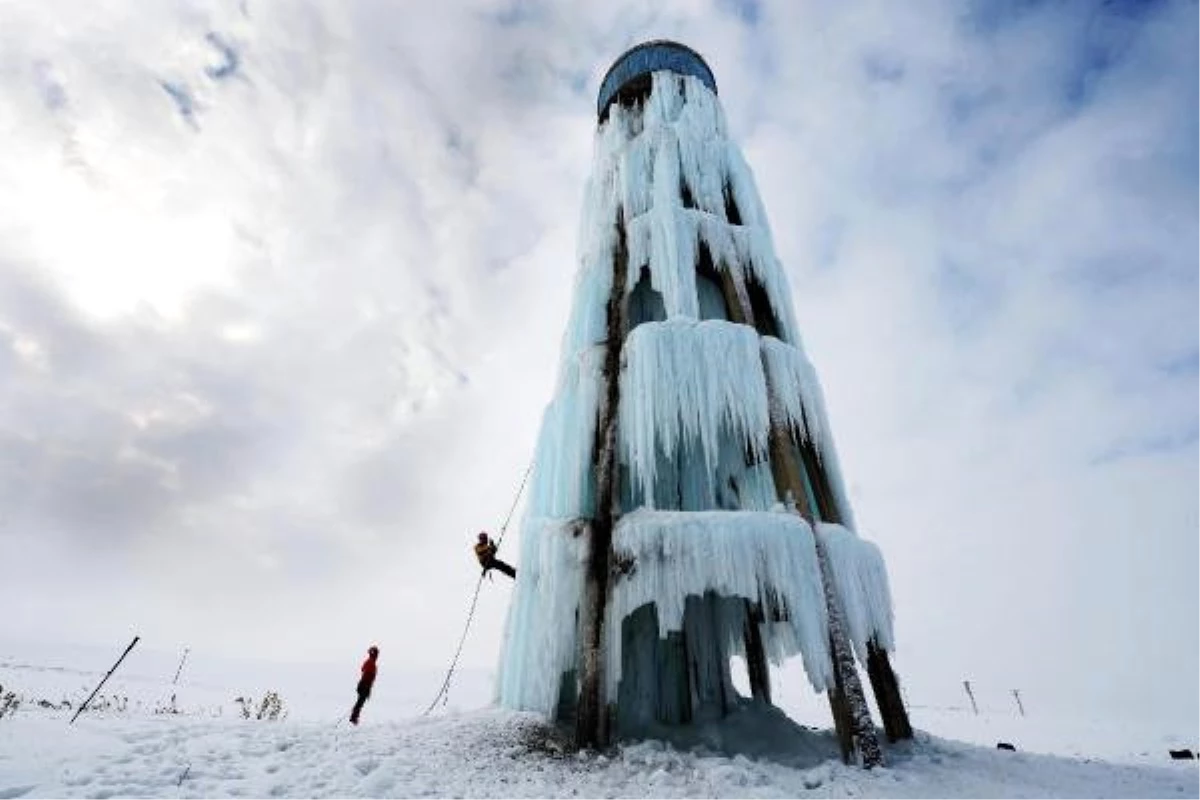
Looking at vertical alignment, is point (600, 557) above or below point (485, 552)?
below

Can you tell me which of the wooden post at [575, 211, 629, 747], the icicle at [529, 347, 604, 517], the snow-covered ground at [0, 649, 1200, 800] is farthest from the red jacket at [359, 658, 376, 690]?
the wooden post at [575, 211, 629, 747]

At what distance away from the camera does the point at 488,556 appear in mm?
12859

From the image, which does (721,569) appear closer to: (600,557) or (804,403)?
(600,557)

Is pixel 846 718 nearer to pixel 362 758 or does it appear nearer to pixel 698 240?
pixel 362 758

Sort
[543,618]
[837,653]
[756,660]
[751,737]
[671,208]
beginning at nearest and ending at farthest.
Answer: [837,653] < [751,737] < [543,618] < [756,660] < [671,208]

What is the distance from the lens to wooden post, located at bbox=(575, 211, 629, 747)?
27.3ft

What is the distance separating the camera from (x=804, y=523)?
9023 millimetres

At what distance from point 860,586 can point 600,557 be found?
382cm

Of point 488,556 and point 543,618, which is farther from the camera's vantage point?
point 488,556

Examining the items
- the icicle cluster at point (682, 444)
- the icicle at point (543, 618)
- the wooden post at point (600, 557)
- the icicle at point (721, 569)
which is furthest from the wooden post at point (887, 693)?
the icicle at point (543, 618)

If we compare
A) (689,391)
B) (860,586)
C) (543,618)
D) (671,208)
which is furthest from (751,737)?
(671,208)

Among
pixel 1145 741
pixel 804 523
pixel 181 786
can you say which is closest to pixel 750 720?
pixel 804 523

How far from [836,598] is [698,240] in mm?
7225

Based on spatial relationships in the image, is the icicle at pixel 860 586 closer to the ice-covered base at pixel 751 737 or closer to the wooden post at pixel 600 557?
the ice-covered base at pixel 751 737
